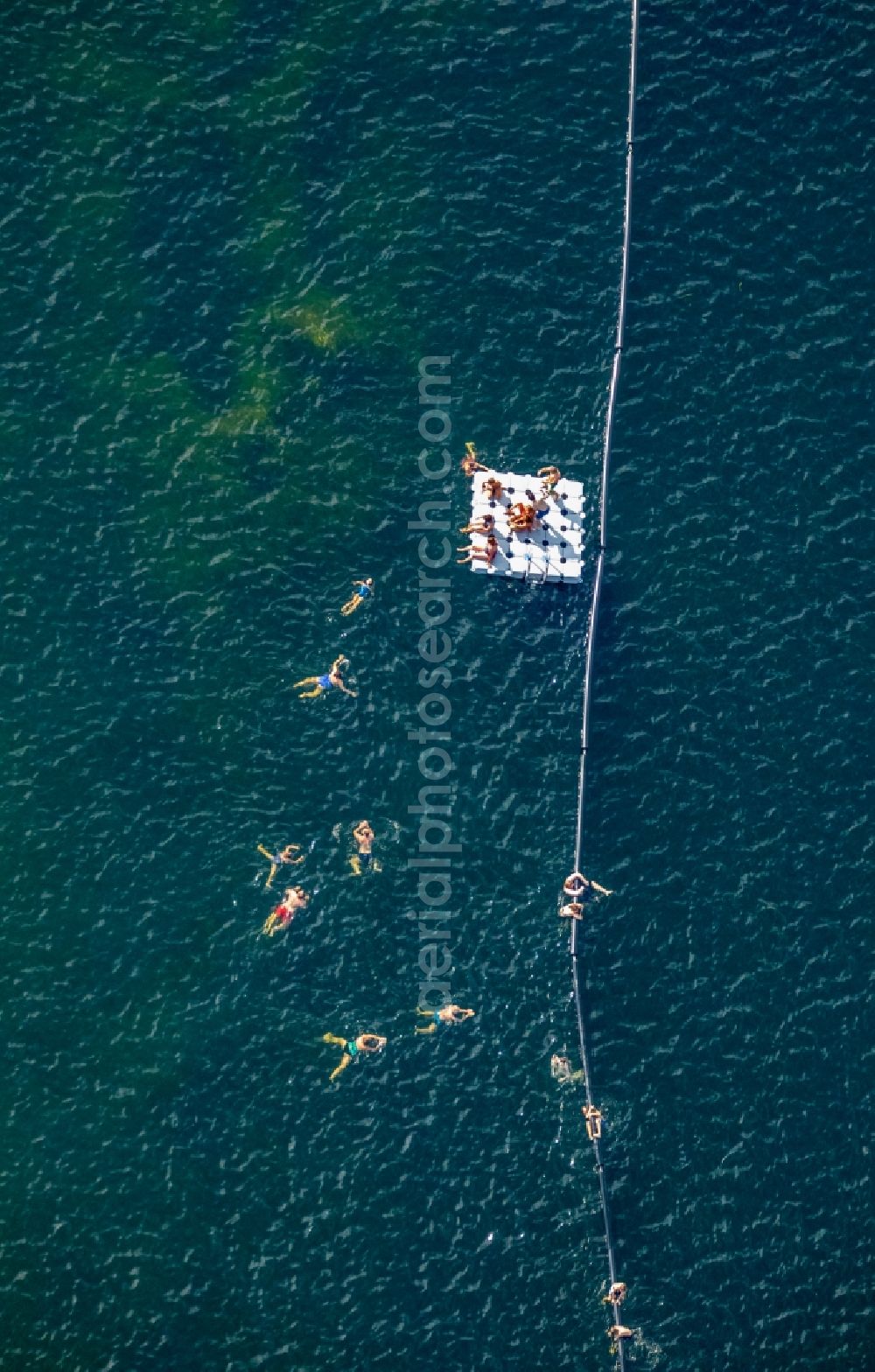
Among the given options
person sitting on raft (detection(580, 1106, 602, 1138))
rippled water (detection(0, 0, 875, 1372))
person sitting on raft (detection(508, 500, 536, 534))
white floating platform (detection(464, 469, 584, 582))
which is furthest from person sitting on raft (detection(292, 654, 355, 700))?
person sitting on raft (detection(580, 1106, 602, 1138))

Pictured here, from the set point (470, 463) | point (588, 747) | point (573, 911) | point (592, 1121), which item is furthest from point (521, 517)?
point (592, 1121)

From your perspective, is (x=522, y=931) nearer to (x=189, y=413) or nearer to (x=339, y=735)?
(x=339, y=735)

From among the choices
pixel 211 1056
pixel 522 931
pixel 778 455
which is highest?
pixel 778 455

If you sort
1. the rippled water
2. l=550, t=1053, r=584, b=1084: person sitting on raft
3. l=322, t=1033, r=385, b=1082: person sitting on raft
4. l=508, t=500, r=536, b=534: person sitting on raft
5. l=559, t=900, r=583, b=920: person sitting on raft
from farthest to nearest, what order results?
l=508, t=500, r=536, b=534: person sitting on raft → l=559, t=900, r=583, b=920: person sitting on raft → l=550, t=1053, r=584, b=1084: person sitting on raft → l=322, t=1033, r=385, b=1082: person sitting on raft → the rippled water

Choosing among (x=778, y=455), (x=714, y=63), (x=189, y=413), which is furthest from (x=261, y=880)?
(x=714, y=63)

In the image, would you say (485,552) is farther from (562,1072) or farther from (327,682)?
(562,1072)

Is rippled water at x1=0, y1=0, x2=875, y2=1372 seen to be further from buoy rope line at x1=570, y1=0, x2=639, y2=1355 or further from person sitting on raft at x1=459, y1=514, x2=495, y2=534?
person sitting on raft at x1=459, y1=514, x2=495, y2=534
